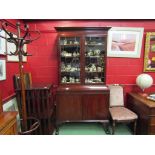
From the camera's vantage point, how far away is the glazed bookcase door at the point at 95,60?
2883mm

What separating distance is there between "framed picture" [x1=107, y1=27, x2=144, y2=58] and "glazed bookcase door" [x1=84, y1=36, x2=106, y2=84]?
303 mm

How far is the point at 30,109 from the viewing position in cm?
233

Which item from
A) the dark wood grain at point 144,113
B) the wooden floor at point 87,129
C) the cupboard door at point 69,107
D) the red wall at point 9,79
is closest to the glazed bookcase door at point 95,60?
the cupboard door at point 69,107

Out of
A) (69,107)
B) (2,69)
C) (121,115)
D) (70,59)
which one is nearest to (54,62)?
(70,59)

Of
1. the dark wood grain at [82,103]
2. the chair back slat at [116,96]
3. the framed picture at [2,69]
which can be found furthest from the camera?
the chair back slat at [116,96]

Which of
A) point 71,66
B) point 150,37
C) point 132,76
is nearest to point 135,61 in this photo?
point 132,76

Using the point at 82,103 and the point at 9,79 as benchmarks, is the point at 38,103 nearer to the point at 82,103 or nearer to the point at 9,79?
the point at 9,79

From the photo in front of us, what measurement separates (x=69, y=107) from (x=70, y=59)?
3.18 feet

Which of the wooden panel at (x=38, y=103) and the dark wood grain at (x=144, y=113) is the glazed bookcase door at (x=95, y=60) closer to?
the dark wood grain at (x=144, y=113)

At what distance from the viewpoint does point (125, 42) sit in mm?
3074

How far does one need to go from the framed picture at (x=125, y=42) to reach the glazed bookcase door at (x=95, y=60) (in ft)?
0.99

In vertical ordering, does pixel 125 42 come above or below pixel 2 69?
above

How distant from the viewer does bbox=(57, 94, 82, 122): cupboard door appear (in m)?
2.73
